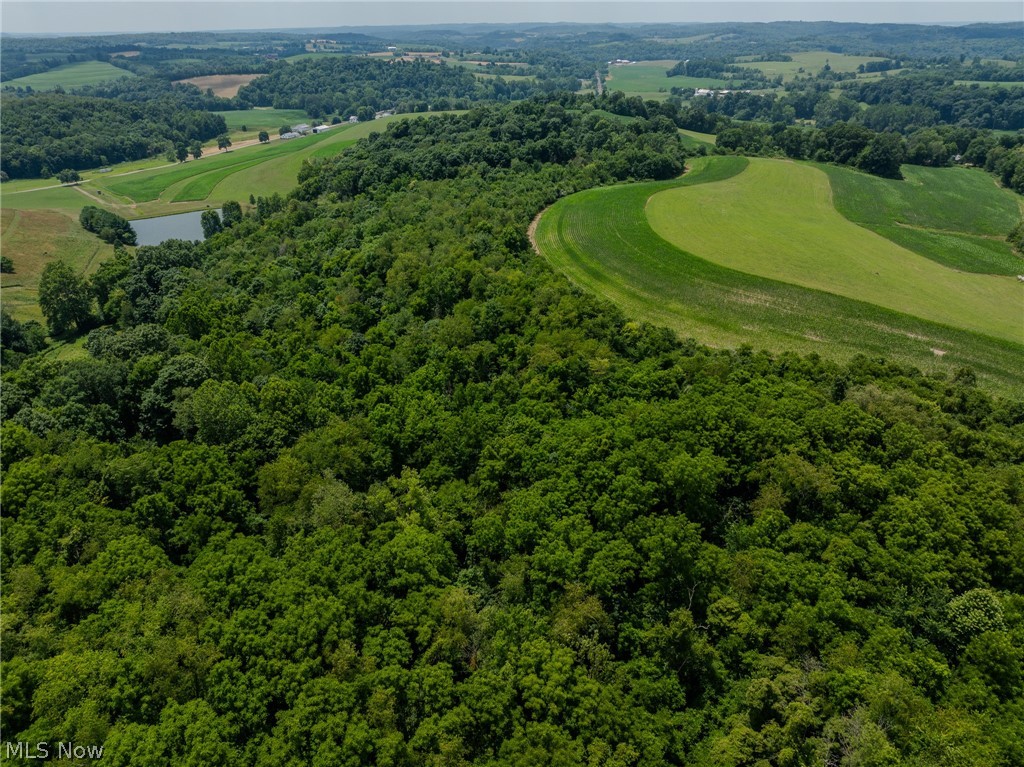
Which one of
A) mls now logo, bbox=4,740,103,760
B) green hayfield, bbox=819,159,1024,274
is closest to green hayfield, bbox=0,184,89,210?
mls now logo, bbox=4,740,103,760

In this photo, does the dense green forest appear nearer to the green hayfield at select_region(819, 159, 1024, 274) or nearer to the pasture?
the green hayfield at select_region(819, 159, 1024, 274)

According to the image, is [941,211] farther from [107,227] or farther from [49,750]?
[107,227]

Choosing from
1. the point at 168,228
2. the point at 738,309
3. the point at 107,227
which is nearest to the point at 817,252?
the point at 738,309

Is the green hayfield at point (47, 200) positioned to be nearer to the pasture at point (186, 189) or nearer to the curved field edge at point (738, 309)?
the pasture at point (186, 189)

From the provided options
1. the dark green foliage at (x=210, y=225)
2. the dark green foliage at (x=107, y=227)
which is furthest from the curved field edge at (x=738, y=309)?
the dark green foliage at (x=107, y=227)

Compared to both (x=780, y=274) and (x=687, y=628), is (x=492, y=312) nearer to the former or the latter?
(x=687, y=628)
